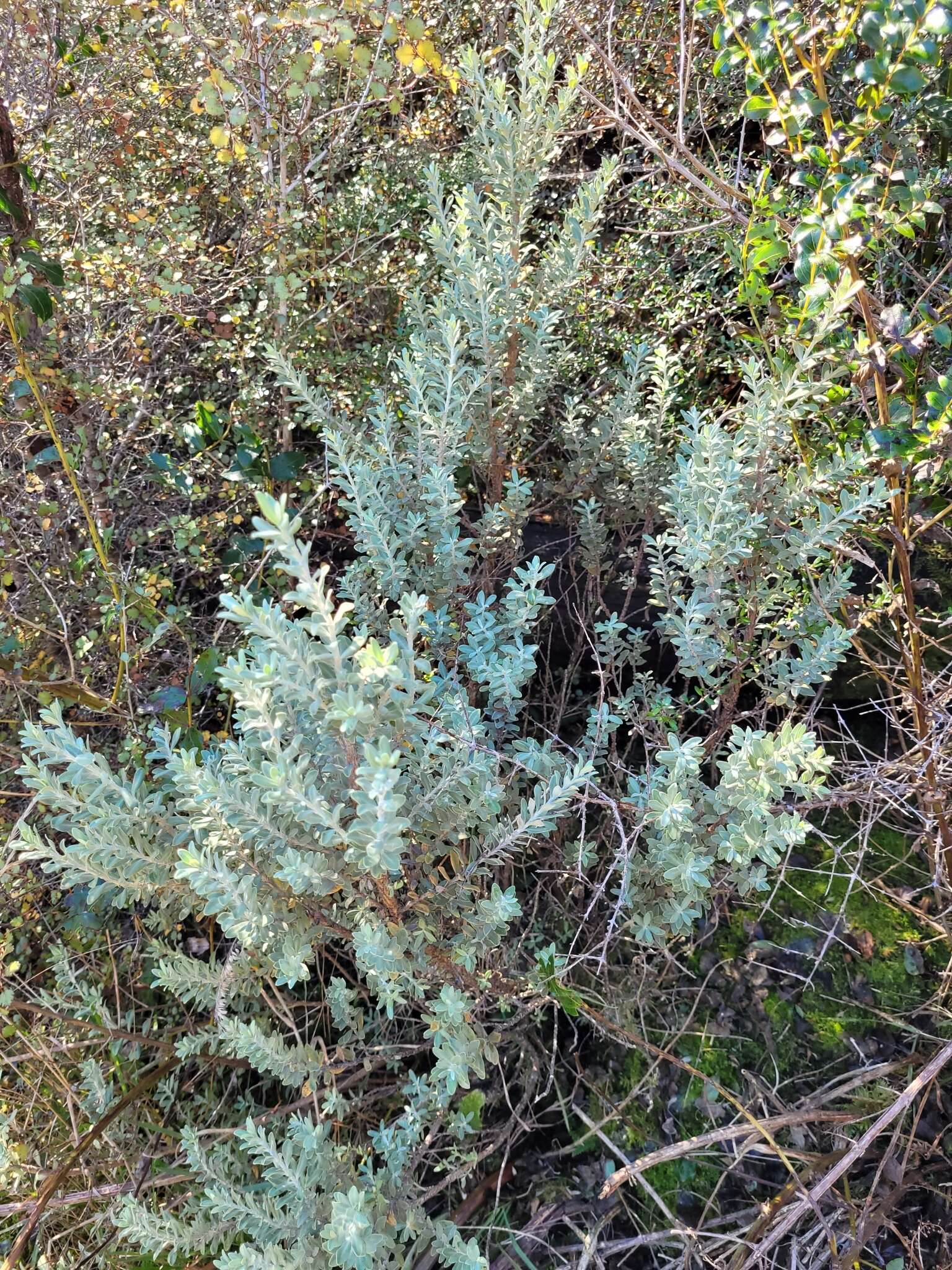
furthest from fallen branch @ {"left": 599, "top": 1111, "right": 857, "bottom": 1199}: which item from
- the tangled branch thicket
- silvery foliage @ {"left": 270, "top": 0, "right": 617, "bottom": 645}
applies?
silvery foliage @ {"left": 270, "top": 0, "right": 617, "bottom": 645}

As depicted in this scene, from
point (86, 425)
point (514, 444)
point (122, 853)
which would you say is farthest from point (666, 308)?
point (122, 853)

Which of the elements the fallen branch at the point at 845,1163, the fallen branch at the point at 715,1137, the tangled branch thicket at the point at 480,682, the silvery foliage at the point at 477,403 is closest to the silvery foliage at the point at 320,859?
the tangled branch thicket at the point at 480,682

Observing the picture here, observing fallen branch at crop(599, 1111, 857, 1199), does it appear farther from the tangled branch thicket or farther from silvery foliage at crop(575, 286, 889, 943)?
silvery foliage at crop(575, 286, 889, 943)

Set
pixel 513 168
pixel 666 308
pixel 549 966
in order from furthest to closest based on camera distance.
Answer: pixel 666 308 → pixel 513 168 → pixel 549 966

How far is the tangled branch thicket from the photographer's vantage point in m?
1.41

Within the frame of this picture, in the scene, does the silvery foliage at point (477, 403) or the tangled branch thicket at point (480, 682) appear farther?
the silvery foliage at point (477, 403)

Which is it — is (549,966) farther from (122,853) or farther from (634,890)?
(122,853)

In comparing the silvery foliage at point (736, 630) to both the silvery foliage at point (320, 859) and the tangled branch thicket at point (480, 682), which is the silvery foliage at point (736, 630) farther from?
the silvery foliage at point (320, 859)

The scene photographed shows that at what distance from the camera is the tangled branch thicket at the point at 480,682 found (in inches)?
55.5

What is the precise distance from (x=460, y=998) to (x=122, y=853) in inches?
24.4

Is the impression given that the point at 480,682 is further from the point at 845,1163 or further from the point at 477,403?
the point at 845,1163

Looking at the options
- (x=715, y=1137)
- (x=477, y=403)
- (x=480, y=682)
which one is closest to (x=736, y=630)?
(x=480, y=682)

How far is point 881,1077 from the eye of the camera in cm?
172

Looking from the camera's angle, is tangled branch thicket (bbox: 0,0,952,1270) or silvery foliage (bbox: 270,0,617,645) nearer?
tangled branch thicket (bbox: 0,0,952,1270)
